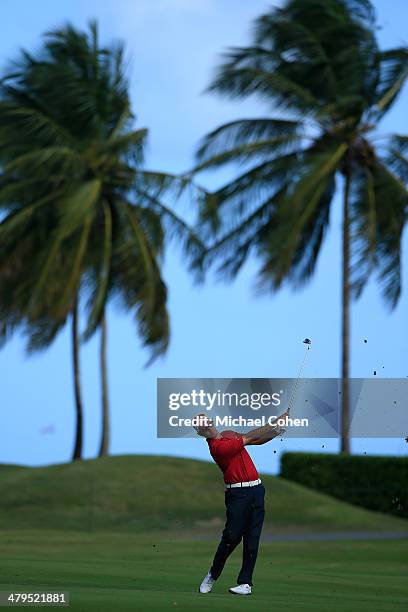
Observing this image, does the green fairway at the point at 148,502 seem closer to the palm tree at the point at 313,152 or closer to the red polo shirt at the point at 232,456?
the palm tree at the point at 313,152

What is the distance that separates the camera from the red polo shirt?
9930 mm

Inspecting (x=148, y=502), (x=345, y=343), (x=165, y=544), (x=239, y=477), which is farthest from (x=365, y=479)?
(x=239, y=477)

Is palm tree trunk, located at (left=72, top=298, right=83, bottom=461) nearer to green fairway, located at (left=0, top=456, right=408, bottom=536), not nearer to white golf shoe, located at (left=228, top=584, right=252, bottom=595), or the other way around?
green fairway, located at (left=0, top=456, right=408, bottom=536)

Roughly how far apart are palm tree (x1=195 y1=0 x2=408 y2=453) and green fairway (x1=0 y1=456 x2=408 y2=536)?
170 inches

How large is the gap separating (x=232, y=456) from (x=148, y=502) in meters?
20.0

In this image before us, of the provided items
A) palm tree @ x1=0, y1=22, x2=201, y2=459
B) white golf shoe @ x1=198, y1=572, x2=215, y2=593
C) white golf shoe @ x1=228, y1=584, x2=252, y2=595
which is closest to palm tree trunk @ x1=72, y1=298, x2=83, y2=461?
palm tree @ x1=0, y1=22, x2=201, y2=459

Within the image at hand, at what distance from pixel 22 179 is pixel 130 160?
4298 mm

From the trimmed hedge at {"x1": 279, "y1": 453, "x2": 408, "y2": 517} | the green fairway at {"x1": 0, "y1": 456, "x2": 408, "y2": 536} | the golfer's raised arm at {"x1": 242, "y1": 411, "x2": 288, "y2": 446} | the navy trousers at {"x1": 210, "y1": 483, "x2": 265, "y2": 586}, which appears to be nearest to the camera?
the golfer's raised arm at {"x1": 242, "y1": 411, "x2": 288, "y2": 446}

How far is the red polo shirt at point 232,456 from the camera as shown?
32.6ft

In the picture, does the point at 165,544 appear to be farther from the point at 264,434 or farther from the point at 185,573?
the point at 264,434

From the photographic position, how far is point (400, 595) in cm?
1345

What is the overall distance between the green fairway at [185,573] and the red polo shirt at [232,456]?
3.53ft

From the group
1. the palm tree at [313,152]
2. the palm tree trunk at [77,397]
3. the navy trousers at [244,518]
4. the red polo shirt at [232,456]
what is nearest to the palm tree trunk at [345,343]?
the palm tree at [313,152]

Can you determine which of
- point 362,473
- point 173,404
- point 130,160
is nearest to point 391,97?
point 130,160
